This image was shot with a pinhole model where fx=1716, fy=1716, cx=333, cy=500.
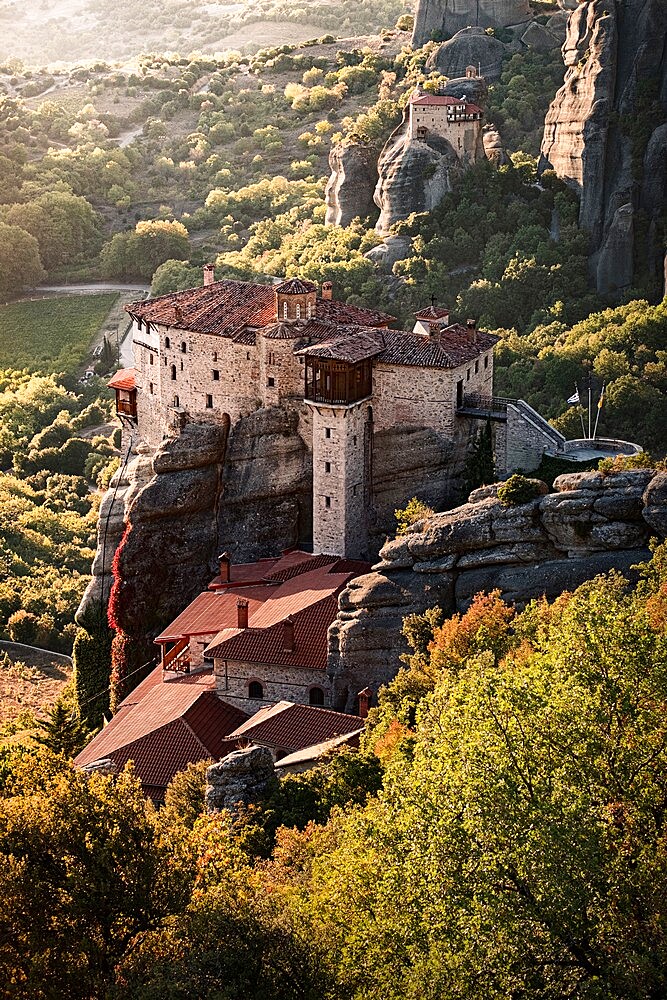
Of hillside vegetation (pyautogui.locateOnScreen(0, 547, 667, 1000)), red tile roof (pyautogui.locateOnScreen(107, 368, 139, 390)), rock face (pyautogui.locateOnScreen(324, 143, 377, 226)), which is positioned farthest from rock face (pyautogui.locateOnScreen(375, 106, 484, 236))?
hillside vegetation (pyautogui.locateOnScreen(0, 547, 667, 1000))

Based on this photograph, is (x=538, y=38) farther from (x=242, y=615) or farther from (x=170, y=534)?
(x=242, y=615)

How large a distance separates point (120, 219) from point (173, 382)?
229 ft

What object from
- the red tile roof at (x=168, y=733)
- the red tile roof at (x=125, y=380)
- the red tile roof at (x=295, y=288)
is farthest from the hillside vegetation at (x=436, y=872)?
the red tile roof at (x=125, y=380)

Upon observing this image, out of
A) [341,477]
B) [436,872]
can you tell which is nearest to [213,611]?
[341,477]

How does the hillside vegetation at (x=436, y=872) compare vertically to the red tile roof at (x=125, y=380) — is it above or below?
above

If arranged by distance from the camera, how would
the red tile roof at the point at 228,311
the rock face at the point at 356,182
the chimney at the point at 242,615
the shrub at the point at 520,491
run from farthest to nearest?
1. the rock face at the point at 356,182
2. the red tile roof at the point at 228,311
3. the chimney at the point at 242,615
4. the shrub at the point at 520,491

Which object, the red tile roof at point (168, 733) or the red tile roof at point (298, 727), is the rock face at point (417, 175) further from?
the red tile roof at point (298, 727)

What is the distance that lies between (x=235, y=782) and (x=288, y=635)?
34.1 ft

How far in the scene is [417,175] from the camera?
83375 millimetres

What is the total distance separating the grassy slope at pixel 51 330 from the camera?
324 feet

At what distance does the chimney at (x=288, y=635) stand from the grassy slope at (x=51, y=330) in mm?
53065

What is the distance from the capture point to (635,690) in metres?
25.2

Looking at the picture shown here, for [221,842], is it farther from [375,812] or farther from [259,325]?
[259,325]

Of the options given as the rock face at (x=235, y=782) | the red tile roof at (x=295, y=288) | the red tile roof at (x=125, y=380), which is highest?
the red tile roof at (x=295, y=288)
